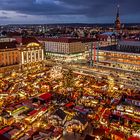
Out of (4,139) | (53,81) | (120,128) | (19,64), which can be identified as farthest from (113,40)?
(4,139)

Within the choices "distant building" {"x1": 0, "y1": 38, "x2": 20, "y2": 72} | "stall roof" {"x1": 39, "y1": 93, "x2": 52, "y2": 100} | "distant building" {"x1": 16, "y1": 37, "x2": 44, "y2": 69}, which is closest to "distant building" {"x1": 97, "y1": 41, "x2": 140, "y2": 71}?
"distant building" {"x1": 16, "y1": 37, "x2": 44, "y2": 69}

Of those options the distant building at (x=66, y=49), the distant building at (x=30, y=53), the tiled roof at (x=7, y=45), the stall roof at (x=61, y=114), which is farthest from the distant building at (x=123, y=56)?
the stall roof at (x=61, y=114)

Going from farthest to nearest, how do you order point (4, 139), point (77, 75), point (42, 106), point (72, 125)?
point (77, 75), point (42, 106), point (72, 125), point (4, 139)

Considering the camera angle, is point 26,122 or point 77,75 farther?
point 77,75

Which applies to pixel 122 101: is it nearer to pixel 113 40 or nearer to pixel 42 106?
pixel 42 106

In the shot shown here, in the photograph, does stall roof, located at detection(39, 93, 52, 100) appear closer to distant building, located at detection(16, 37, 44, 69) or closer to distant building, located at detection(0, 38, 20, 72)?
distant building, located at detection(0, 38, 20, 72)

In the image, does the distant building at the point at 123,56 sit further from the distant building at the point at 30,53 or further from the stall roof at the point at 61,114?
the stall roof at the point at 61,114

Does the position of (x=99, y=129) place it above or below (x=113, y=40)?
below

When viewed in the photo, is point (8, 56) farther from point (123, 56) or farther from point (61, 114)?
point (61, 114)
